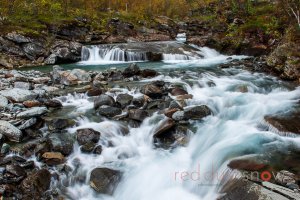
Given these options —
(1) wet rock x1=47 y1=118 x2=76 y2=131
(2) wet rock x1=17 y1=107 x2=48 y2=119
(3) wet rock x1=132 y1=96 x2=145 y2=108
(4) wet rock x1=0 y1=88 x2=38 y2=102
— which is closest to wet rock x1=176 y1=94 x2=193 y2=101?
(3) wet rock x1=132 y1=96 x2=145 y2=108

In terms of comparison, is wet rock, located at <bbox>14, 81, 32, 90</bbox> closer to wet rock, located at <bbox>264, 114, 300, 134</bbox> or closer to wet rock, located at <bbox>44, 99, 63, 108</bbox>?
wet rock, located at <bbox>44, 99, 63, 108</bbox>

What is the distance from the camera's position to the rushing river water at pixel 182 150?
6770 millimetres

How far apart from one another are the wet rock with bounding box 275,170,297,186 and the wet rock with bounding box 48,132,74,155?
5.17 m

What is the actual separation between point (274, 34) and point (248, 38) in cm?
267

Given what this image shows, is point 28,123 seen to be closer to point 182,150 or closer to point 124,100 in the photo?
point 124,100

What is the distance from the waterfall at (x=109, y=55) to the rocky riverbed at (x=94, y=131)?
10.9m

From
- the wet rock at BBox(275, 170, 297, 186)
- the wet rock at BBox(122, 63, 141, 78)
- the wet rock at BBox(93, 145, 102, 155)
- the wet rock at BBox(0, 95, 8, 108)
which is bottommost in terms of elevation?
the wet rock at BBox(93, 145, 102, 155)

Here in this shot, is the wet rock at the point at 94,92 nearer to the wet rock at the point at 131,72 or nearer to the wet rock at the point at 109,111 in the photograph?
the wet rock at the point at 109,111

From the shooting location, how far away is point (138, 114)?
31.8ft

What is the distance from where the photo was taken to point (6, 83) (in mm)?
13961

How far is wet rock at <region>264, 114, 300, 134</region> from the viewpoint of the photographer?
8.34 meters

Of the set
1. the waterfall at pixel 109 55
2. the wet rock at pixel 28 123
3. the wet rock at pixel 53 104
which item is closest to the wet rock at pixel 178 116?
the wet rock at pixel 28 123

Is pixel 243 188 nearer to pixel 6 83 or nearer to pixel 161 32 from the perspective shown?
pixel 6 83

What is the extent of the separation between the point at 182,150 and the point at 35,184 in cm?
393
